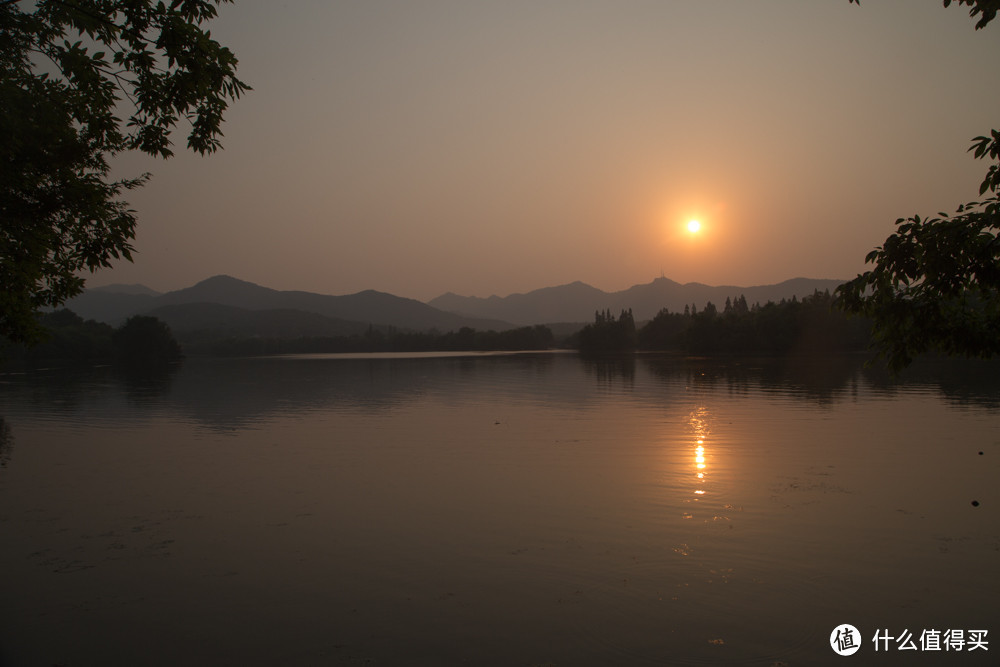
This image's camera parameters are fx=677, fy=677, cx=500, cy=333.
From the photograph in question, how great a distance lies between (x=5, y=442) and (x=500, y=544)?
25984mm

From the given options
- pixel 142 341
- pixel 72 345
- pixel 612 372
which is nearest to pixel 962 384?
pixel 612 372

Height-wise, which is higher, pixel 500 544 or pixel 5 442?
pixel 5 442

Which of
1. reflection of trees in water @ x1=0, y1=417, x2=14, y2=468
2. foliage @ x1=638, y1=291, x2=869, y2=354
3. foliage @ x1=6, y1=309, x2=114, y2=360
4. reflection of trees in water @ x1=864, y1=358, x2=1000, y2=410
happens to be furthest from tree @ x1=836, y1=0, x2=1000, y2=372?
foliage @ x1=6, y1=309, x2=114, y2=360

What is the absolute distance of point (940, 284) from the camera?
29.2ft

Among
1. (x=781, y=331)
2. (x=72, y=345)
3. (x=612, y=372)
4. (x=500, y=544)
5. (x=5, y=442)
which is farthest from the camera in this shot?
(x=781, y=331)

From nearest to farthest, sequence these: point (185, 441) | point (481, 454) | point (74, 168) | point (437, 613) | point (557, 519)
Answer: point (437, 613)
point (74, 168)
point (557, 519)
point (481, 454)
point (185, 441)

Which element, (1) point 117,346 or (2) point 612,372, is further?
(1) point 117,346

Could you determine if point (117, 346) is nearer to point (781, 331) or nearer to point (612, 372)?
point (612, 372)

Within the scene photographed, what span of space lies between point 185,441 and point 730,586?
80.0 ft

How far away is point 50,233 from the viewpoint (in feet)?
37.5

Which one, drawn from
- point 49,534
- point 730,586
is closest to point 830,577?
point 730,586

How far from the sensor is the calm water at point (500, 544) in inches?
372

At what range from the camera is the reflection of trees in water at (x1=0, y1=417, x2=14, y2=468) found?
80.6ft

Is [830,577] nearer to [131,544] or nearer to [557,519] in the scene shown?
[557,519]
